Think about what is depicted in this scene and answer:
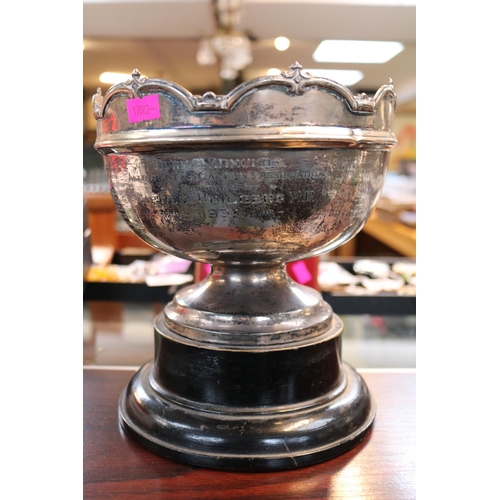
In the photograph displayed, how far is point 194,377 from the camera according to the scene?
2.42ft

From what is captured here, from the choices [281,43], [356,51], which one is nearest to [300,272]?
[281,43]

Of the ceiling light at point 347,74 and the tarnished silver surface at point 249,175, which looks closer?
the tarnished silver surface at point 249,175

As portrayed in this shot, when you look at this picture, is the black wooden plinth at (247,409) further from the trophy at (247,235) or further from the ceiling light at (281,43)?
the ceiling light at (281,43)

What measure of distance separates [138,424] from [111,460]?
7 cm

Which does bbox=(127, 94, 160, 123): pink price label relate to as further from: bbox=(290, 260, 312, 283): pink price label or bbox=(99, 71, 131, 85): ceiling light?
bbox=(99, 71, 131, 85): ceiling light

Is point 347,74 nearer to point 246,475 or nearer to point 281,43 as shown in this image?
point 281,43

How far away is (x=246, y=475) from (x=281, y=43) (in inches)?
225

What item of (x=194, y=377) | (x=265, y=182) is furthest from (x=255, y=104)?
(x=194, y=377)

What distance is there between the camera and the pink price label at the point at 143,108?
2.02 feet

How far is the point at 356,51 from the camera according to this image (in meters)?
6.07

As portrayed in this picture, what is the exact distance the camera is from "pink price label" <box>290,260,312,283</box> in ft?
4.47

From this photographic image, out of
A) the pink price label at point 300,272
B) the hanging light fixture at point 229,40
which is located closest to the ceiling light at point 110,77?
the hanging light fixture at point 229,40

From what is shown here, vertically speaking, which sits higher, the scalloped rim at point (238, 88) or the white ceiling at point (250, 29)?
the white ceiling at point (250, 29)

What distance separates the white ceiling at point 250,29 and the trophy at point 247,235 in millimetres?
4252
